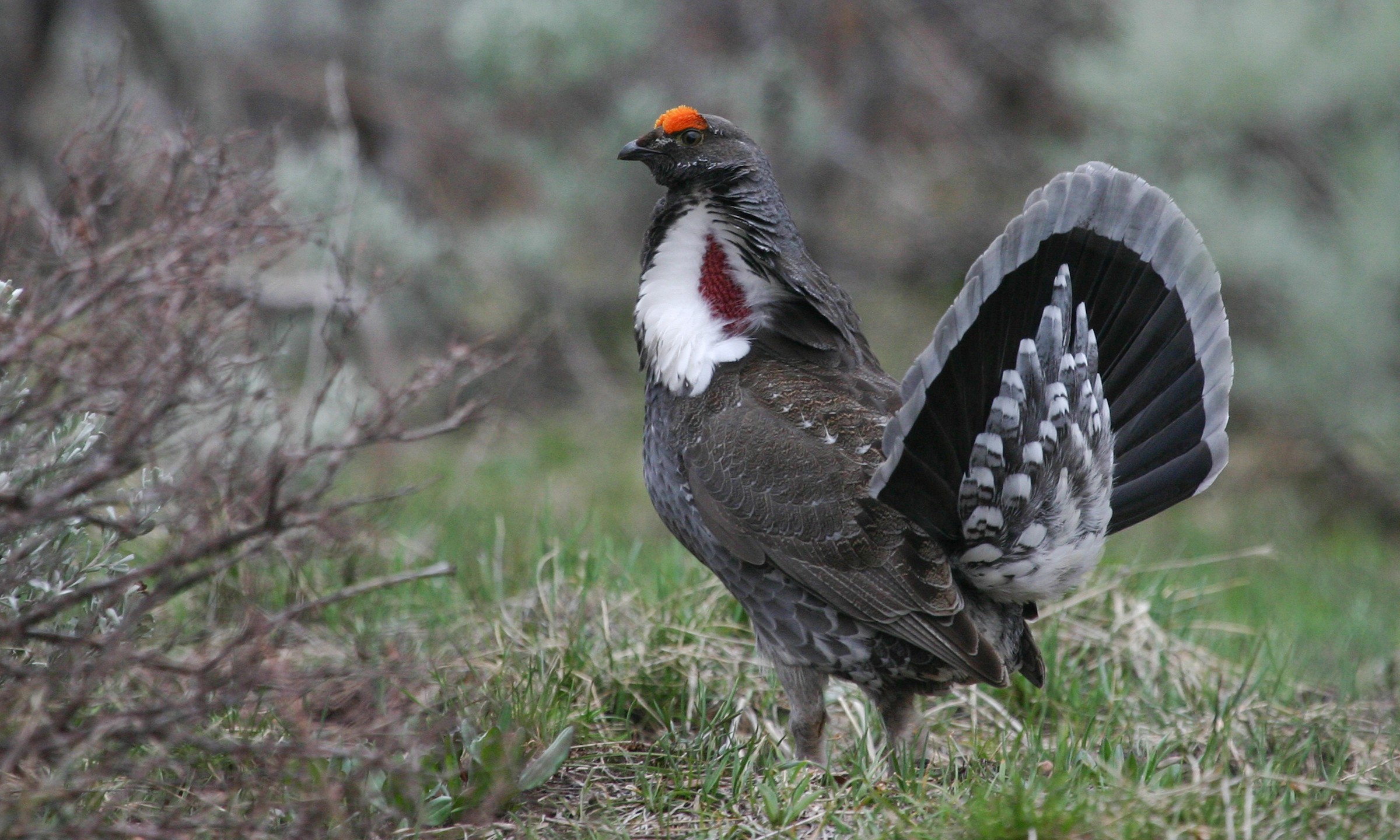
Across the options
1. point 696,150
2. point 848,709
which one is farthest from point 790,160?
point 848,709

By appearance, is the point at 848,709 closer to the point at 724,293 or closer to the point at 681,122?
the point at 724,293

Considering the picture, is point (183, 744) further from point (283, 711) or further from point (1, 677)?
point (1, 677)


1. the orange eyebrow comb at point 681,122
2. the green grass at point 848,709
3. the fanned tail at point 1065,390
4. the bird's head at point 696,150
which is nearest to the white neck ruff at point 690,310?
the bird's head at point 696,150

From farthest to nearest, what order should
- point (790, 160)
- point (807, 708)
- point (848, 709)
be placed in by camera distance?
point (790, 160) < point (848, 709) < point (807, 708)

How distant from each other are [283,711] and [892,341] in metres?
7.18

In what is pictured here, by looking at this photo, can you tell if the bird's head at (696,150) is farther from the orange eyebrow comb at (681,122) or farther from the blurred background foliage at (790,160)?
the blurred background foliage at (790,160)

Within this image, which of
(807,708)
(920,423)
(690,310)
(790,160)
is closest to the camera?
(920,423)

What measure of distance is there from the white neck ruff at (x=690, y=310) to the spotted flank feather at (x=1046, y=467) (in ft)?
2.74

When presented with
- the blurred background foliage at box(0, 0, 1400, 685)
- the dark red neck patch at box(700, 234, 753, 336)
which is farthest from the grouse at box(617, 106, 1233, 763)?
the blurred background foliage at box(0, 0, 1400, 685)

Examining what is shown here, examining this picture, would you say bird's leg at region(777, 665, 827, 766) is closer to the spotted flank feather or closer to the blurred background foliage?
the spotted flank feather

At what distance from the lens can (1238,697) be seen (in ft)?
12.0

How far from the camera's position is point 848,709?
13.3 ft

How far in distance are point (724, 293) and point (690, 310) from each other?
115mm

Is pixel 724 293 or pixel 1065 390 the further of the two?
pixel 724 293
